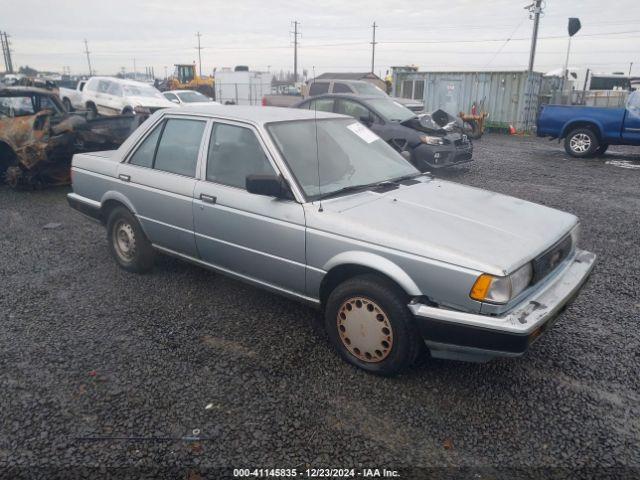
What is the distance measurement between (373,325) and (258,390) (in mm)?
834

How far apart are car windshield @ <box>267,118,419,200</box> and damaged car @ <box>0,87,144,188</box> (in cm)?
592

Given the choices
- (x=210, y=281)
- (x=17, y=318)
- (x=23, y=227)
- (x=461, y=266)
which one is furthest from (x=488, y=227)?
(x=23, y=227)

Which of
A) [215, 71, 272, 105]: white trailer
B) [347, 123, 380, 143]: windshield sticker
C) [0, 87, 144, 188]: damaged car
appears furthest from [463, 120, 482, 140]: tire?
[215, 71, 272, 105]: white trailer

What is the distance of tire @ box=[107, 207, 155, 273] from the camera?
4582 millimetres

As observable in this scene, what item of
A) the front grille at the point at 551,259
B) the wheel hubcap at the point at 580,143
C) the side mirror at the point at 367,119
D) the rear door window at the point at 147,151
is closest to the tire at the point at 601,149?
the wheel hubcap at the point at 580,143

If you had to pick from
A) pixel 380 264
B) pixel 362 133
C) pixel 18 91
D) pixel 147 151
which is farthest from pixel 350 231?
pixel 18 91

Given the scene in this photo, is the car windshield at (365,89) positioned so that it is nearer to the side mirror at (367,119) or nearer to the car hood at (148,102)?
the side mirror at (367,119)

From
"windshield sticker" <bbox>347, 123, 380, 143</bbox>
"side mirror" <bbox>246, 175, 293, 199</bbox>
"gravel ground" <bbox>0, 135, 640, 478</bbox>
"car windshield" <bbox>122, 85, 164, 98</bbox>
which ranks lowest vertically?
"gravel ground" <bbox>0, 135, 640, 478</bbox>

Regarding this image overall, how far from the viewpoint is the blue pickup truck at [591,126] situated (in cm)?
1148

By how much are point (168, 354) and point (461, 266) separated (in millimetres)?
2130

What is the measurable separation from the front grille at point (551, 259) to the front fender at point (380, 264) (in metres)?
0.75

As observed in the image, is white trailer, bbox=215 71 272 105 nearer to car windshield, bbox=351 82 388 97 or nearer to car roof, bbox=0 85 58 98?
car windshield, bbox=351 82 388 97

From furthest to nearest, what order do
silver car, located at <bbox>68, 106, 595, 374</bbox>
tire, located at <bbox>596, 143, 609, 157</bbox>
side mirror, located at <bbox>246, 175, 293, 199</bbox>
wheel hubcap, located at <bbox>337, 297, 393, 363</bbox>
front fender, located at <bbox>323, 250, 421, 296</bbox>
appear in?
tire, located at <bbox>596, 143, 609, 157</bbox> → side mirror, located at <bbox>246, 175, 293, 199</bbox> → wheel hubcap, located at <bbox>337, 297, 393, 363</bbox> → front fender, located at <bbox>323, 250, 421, 296</bbox> → silver car, located at <bbox>68, 106, 595, 374</bbox>

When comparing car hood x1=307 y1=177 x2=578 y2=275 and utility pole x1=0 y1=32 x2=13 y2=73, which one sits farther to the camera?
utility pole x1=0 y1=32 x2=13 y2=73
